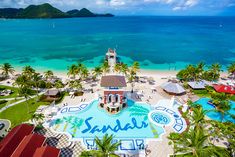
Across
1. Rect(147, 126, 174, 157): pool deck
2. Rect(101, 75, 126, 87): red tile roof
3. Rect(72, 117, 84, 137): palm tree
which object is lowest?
Rect(147, 126, 174, 157): pool deck

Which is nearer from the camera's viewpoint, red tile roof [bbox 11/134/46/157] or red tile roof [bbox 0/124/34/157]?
red tile roof [bbox 11/134/46/157]

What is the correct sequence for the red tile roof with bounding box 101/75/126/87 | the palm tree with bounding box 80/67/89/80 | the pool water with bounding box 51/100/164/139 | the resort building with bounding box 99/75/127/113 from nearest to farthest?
the pool water with bounding box 51/100/164/139
the red tile roof with bounding box 101/75/126/87
the resort building with bounding box 99/75/127/113
the palm tree with bounding box 80/67/89/80

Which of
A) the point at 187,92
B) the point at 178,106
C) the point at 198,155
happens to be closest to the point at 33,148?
the point at 198,155

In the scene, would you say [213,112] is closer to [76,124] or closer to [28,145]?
[76,124]

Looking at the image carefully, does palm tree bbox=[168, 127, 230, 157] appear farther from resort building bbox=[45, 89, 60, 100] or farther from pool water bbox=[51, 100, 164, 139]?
resort building bbox=[45, 89, 60, 100]

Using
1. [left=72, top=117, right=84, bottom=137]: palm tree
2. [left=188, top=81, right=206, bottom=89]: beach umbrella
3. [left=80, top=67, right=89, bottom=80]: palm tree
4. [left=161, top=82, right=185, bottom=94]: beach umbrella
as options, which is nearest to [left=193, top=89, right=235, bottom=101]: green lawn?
[left=188, top=81, right=206, bottom=89]: beach umbrella

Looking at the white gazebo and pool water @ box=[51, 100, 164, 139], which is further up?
the white gazebo

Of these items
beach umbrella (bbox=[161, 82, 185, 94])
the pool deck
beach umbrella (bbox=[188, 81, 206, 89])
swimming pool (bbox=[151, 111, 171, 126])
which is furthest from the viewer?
beach umbrella (bbox=[188, 81, 206, 89])
